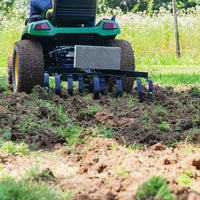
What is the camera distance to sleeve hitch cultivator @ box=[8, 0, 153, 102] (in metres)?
4.57

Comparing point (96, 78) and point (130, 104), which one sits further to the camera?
point (96, 78)

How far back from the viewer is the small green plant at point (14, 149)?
2672 mm

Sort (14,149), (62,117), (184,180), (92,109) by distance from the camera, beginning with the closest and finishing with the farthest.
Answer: (184,180), (14,149), (62,117), (92,109)

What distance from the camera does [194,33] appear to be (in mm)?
10875

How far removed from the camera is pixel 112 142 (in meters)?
2.80

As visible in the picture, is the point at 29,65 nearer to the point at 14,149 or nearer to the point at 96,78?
the point at 96,78

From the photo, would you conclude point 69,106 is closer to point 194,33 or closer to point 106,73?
point 106,73

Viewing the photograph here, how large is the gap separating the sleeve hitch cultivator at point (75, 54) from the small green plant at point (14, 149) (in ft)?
5.89

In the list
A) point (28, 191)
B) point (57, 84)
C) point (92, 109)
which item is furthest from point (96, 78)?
point (28, 191)

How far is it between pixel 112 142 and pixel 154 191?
1033 mm

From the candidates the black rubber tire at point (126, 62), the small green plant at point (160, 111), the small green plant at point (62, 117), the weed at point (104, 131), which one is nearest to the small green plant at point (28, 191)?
the weed at point (104, 131)

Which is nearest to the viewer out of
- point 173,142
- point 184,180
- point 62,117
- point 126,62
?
point 184,180

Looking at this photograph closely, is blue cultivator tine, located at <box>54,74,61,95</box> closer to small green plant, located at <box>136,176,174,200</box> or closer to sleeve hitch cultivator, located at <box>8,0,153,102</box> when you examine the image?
sleeve hitch cultivator, located at <box>8,0,153,102</box>

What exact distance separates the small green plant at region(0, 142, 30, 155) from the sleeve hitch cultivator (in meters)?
1.80
